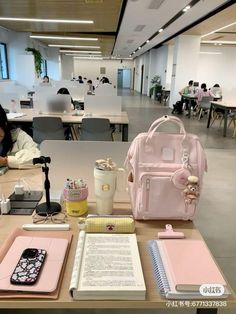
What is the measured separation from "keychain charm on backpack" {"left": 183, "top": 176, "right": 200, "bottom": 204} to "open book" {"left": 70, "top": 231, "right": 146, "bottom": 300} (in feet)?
→ 0.92

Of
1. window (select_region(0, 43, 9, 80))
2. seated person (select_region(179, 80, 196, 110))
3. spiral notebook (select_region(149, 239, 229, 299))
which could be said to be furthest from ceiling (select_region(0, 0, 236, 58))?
spiral notebook (select_region(149, 239, 229, 299))

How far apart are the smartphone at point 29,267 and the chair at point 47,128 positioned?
10.6 feet

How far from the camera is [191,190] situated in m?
1.19

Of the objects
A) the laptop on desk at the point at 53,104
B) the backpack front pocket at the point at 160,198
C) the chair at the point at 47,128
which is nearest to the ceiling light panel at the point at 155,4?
the laptop on desk at the point at 53,104

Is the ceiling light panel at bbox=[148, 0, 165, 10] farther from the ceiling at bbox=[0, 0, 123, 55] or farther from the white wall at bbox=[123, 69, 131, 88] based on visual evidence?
the white wall at bbox=[123, 69, 131, 88]

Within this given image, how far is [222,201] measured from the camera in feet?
11.2

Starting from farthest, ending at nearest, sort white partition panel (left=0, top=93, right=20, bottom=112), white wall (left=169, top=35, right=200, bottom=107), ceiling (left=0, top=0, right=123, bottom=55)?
1. white wall (left=169, top=35, right=200, bottom=107)
2. ceiling (left=0, top=0, right=123, bottom=55)
3. white partition panel (left=0, top=93, right=20, bottom=112)

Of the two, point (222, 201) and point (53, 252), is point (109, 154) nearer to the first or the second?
point (53, 252)

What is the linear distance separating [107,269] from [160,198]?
41cm

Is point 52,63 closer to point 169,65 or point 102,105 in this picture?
point 169,65

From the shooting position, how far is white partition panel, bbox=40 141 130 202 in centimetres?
156

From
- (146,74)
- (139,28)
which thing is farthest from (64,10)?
(146,74)

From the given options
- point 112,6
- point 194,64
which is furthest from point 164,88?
point 112,6

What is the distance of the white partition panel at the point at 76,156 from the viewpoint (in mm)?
1564
